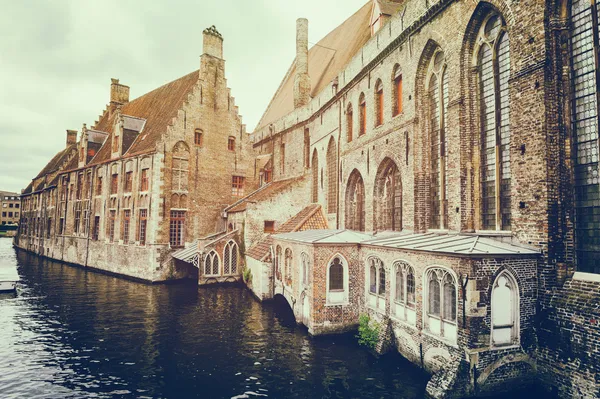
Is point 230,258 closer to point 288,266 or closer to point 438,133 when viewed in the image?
point 288,266

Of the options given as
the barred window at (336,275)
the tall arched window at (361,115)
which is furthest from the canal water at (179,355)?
the tall arched window at (361,115)

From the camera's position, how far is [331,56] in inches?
1049

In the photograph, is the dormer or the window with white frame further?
the dormer

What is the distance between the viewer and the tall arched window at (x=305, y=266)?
1329cm

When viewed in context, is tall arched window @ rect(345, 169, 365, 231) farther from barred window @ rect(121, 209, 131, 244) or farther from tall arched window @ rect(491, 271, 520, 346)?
barred window @ rect(121, 209, 131, 244)

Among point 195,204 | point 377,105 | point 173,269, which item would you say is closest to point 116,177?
point 195,204

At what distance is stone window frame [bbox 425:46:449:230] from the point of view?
12.2 metres

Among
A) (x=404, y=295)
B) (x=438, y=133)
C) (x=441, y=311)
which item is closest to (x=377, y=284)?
(x=404, y=295)

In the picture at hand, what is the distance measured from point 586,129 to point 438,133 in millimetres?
4706

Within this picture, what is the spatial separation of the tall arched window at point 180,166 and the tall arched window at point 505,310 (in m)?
21.1

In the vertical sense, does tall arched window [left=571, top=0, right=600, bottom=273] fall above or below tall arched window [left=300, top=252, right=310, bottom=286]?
above

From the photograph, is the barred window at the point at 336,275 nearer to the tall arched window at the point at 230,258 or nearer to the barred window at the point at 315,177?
the barred window at the point at 315,177

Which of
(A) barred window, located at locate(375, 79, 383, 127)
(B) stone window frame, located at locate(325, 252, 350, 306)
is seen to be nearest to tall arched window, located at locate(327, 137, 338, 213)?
(A) barred window, located at locate(375, 79, 383, 127)

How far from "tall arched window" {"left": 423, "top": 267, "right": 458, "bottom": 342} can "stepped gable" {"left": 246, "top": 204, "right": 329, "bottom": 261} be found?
10594 mm
